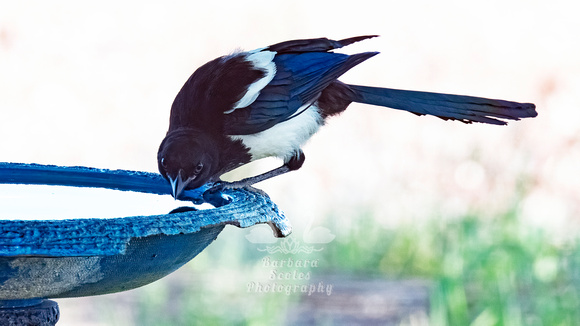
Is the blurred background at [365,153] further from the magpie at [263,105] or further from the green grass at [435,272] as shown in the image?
the magpie at [263,105]

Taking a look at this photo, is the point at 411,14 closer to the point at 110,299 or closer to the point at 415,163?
the point at 415,163

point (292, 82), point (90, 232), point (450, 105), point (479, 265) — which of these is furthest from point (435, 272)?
point (90, 232)

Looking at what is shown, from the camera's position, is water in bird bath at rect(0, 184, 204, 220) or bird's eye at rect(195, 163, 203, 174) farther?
bird's eye at rect(195, 163, 203, 174)

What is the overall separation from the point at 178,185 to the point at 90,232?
27.5 inches

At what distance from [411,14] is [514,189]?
7.84 ft

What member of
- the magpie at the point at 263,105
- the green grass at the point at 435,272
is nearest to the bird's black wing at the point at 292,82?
the magpie at the point at 263,105

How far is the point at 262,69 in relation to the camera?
8.67 feet

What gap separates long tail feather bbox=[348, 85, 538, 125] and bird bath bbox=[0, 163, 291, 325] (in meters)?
0.79

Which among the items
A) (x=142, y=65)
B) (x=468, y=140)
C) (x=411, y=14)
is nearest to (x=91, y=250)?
(x=468, y=140)

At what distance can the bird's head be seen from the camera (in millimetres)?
2299

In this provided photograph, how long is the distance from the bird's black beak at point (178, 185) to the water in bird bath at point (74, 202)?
0.09 feet

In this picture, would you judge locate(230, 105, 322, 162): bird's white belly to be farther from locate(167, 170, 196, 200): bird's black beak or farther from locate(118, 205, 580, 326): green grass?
locate(118, 205, 580, 326): green grass

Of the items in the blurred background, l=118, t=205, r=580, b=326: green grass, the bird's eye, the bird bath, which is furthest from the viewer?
the blurred background

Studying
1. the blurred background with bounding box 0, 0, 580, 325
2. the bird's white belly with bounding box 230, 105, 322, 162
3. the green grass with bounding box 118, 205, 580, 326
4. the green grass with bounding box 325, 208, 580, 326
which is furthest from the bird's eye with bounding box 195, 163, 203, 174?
the green grass with bounding box 325, 208, 580, 326
